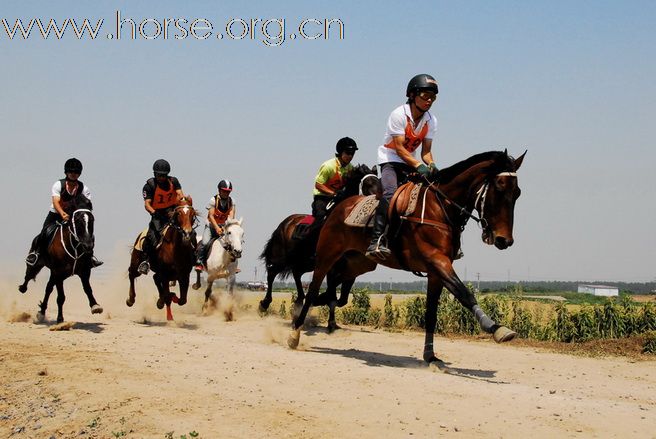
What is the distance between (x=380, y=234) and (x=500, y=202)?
190 centimetres

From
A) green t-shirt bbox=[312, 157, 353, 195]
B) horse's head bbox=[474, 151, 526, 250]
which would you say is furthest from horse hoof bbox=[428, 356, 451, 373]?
green t-shirt bbox=[312, 157, 353, 195]

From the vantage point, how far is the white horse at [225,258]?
18.2m

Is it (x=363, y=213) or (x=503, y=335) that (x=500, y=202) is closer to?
(x=503, y=335)

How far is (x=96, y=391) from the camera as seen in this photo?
8633 millimetres

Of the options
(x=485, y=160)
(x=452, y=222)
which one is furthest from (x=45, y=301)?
(x=485, y=160)

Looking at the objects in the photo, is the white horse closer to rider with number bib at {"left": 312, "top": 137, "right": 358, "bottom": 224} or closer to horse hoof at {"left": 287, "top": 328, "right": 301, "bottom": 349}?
rider with number bib at {"left": 312, "top": 137, "right": 358, "bottom": 224}

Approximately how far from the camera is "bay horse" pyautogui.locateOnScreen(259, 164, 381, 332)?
46.1ft

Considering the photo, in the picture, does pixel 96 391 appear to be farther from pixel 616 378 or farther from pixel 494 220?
pixel 616 378

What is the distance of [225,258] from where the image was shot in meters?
19.1

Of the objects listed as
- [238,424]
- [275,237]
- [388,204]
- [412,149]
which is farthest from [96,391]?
[275,237]

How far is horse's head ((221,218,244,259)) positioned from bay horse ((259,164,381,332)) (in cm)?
68

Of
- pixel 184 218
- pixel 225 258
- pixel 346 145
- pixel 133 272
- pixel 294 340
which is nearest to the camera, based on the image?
pixel 294 340

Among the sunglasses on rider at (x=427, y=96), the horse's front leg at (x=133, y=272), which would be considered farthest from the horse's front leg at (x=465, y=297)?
the horse's front leg at (x=133, y=272)

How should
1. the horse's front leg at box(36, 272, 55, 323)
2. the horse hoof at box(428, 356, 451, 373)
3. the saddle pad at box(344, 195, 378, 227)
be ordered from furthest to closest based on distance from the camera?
the horse's front leg at box(36, 272, 55, 323) < the saddle pad at box(344, 195, 378, 227) < the horse hoof at box(428, 356, 451, 373)
